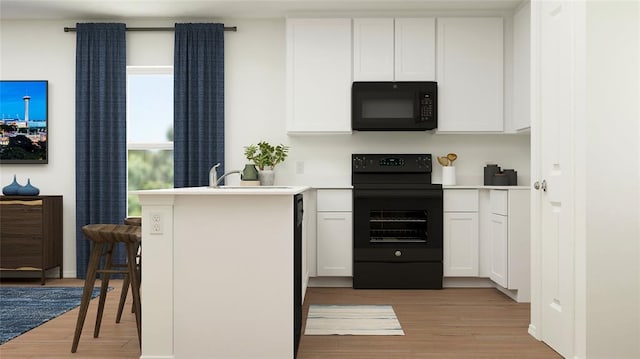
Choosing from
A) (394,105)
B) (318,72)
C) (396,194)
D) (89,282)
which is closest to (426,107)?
(394,105)

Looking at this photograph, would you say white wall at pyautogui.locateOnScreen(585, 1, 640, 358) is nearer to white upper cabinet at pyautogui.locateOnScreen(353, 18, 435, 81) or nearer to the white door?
the white door

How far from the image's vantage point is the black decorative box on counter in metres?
4.84

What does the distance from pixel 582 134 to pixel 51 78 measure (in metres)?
4.78

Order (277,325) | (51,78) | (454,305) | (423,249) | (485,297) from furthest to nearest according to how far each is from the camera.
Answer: (51,78) → (423,249) → (485,297) → (454,305) → (277,325)

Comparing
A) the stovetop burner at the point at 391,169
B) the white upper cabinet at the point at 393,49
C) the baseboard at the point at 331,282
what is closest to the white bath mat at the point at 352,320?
the baseboard at the point at 331,282

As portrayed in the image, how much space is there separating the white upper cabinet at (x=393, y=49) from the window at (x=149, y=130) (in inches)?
75.1

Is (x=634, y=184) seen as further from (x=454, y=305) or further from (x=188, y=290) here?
(x=188, y=290)

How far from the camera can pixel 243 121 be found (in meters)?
5.34

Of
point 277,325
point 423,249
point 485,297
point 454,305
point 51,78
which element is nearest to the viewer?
point 277,325

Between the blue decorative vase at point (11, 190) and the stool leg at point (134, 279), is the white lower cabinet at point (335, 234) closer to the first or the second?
the stool leg at point (134, 279)

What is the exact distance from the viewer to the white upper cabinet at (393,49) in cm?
499

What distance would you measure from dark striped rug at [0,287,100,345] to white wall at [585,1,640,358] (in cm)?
326

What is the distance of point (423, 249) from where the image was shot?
15.8ft

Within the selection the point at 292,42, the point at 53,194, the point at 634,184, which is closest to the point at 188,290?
the point at 634,184
